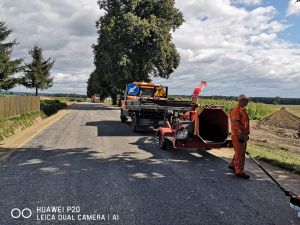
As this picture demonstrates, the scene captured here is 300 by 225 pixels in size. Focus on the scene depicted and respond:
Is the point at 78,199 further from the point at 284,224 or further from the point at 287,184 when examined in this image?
the point at 287,184

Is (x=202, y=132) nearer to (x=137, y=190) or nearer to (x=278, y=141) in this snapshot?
(x=137, y=190)

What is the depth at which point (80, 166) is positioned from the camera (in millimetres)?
8398

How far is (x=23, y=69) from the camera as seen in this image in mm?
38750

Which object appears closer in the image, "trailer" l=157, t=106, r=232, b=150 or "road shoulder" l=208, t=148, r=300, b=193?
"road shoulder" l=208, t=148, r=300, b=193

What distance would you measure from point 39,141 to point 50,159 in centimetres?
391

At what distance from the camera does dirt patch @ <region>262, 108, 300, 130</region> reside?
29266 mm

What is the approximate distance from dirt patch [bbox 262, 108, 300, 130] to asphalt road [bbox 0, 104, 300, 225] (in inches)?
846

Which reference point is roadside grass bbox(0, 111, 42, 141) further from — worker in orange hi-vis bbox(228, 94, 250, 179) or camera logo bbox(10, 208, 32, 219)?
worker in orange hi-vis bbox(228, 94, 250, 179)

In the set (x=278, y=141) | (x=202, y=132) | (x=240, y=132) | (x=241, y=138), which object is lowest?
(x=278, y=141)

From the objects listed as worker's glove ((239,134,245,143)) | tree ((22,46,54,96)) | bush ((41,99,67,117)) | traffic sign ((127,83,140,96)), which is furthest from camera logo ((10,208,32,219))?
tree ((22,46,54,96))

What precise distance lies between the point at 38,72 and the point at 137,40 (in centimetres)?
1711

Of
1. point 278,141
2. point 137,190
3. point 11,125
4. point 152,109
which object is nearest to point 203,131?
point 137,190

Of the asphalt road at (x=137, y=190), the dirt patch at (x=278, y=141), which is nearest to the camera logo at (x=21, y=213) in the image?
the asphalt road at (x=137, y=190)

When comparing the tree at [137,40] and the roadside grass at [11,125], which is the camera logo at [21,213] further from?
the tree at [137,40]
